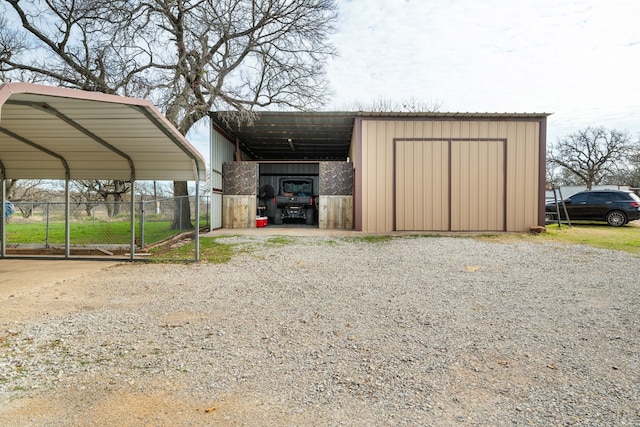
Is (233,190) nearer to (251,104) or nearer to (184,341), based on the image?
(251,104)

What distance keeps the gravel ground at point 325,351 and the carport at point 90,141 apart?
2.46 metres

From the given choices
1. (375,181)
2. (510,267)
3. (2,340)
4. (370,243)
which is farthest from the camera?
(375,181)

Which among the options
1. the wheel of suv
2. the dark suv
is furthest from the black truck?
the wheel of suv

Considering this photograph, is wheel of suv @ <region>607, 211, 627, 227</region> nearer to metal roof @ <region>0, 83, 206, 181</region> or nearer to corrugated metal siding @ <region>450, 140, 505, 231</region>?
corrugated metal siding @ <region>450, 140, 505, 231</region>

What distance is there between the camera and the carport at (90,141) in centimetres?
532

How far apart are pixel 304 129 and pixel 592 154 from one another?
1452 inches

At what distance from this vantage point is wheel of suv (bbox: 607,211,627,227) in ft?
49.2

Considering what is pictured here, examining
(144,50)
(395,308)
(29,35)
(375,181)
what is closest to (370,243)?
(375,181)

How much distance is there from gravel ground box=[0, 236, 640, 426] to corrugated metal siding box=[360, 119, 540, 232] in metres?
6.47

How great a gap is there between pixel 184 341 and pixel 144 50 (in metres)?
13.5

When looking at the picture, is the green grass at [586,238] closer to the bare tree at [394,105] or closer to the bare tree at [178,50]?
the bare tree at [178,50]

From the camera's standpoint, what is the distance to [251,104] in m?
15.2

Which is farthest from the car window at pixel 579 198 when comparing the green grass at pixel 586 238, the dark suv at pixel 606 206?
the green grass at pixel 586 238

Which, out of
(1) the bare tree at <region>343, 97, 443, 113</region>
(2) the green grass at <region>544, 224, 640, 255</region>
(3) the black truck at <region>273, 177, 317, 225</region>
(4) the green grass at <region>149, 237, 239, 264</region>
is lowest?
(4) the green grass at <region>149, 237, 239, 264</region>
